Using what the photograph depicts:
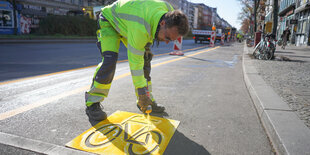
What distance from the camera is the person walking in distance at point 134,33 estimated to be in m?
1.96

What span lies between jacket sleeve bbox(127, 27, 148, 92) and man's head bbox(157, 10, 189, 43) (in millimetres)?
160

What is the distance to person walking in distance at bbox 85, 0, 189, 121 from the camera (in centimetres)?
196

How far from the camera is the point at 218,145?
202 cm

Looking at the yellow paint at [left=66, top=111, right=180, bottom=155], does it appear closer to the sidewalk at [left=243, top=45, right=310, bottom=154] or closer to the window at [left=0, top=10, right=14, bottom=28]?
the sidewalk at [left=243, top=45, right=310, bottom=154]

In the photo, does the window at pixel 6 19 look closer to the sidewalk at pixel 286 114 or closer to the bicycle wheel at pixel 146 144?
the sidewalk at pixel 286 114

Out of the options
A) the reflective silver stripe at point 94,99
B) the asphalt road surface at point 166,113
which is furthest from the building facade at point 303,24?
the reflective silver stripe at point 94,99

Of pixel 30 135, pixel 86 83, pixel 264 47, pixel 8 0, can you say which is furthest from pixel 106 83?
pixel 8 0

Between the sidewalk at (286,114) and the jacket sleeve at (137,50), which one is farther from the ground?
the jacket sleeve at (137,50)

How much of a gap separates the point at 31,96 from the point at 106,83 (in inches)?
54.5

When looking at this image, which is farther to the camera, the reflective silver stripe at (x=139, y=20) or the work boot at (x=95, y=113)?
the work boot at (x=95, y=113)

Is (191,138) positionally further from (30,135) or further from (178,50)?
(178,50)

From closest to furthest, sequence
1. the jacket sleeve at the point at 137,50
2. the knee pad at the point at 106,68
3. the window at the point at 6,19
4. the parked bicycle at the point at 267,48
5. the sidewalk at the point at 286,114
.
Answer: the sidewalk at the point at 286,114, the jacket sleeve at the point at 137,50, the knee pad at the point at 106,68, the parked bicycle at the point at 267,48, the window at the point at 6,19

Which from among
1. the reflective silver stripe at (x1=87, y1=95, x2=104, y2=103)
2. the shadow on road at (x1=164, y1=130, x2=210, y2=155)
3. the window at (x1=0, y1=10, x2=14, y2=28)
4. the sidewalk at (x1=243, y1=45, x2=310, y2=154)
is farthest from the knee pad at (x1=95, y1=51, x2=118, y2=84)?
the window at (x1=0, y1=10, x2=14, y2=28)

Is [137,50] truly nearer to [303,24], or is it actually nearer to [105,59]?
[105,59]
